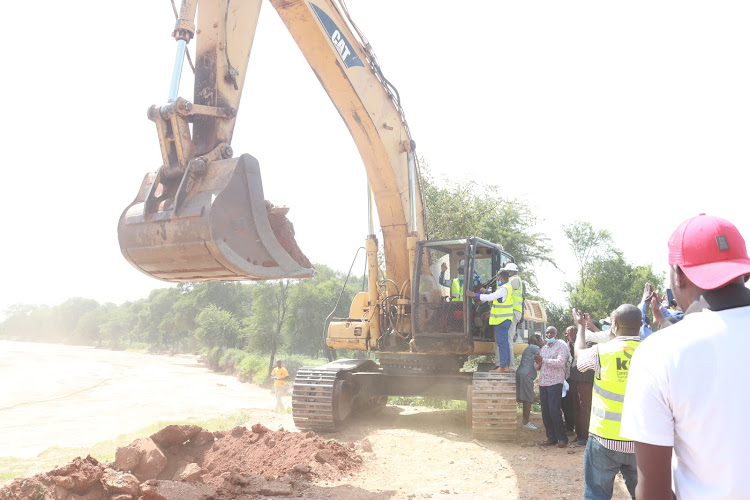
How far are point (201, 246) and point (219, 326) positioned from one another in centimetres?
4245

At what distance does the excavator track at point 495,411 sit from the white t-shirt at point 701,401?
668 cm

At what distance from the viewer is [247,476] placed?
19.5 feet

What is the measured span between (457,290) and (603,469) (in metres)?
5.72

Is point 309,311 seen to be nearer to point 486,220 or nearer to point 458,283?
point 486,220

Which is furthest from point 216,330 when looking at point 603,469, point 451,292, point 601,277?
point 603,469

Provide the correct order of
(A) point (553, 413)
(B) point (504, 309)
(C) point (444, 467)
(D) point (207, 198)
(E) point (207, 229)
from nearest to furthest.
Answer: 1. (E) point (207, 229)
2. (D) point (207, 198)
3. (C) point (444, 467)
4. (A) point (553, 413)
5. (B) point (504, 309)

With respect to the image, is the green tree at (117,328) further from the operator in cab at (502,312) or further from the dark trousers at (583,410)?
the dark trousers at (583,410)

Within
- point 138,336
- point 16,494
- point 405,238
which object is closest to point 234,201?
point 16,494

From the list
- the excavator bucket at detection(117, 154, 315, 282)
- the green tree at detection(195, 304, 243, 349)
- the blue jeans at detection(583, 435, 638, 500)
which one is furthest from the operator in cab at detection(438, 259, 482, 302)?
the green tree at detection(195, 304, 243, 349)

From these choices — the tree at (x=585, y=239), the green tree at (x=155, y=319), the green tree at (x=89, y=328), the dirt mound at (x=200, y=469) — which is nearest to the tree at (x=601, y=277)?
the tree at (x=585, y=239)

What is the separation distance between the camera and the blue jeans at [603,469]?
335 cm

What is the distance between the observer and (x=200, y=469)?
19.6 ft

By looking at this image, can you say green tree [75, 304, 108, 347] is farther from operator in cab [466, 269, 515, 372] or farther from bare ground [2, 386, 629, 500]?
operator in cab [466, 269, 515, 372]

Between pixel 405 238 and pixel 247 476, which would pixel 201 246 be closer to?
pixel 247 476
